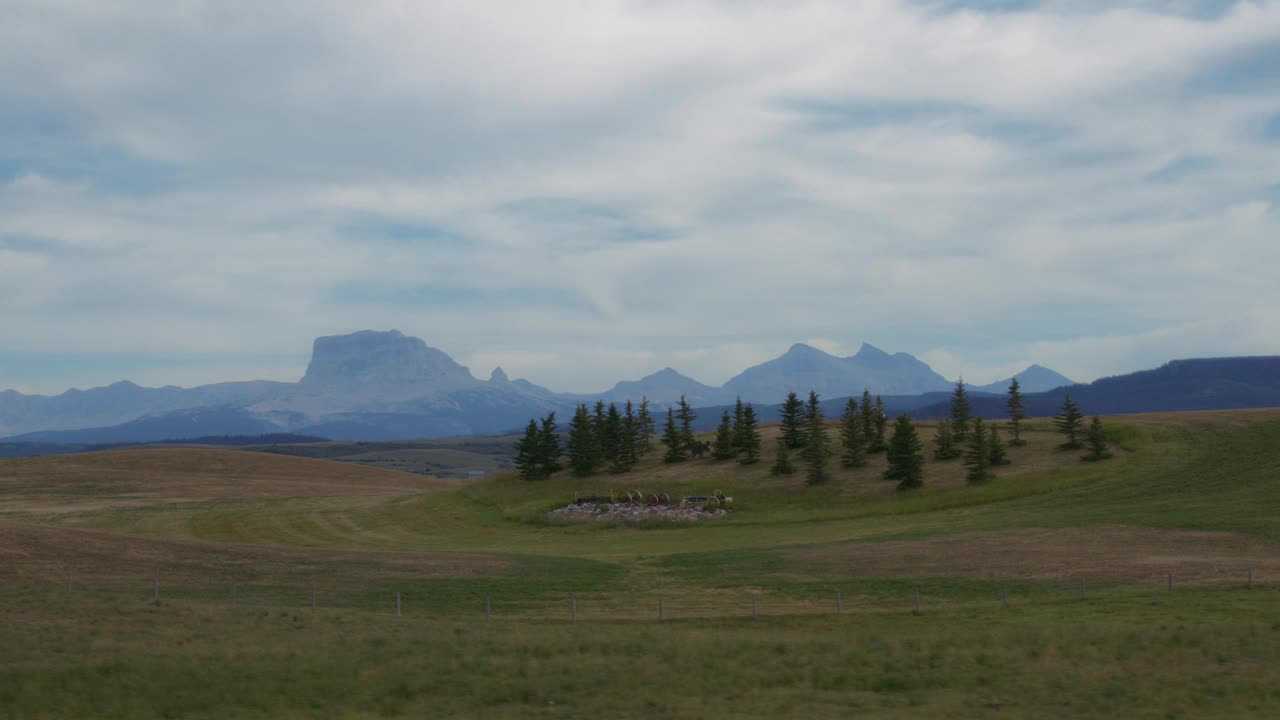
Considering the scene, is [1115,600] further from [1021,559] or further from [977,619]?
[1021,559]

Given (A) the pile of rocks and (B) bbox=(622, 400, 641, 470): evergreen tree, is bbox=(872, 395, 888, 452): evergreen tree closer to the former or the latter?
(A) the pile of rocks

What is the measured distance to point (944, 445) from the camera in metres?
90.8

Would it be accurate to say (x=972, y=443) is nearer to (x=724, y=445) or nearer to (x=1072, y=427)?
(x=1072, y=427)

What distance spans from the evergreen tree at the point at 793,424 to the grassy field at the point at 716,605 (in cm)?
1201

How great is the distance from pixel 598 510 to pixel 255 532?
30.2 meters

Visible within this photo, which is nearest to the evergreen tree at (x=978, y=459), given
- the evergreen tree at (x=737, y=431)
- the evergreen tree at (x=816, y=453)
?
the evergreen tree at (x=816, y=453)

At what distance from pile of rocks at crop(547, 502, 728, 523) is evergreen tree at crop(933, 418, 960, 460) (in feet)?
80.5

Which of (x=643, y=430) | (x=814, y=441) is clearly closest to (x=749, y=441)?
(x=814, y=441)

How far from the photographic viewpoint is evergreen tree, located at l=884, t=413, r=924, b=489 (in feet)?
269

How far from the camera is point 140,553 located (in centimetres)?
5112

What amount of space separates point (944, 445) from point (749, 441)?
20335mm

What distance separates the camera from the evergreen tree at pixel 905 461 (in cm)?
8212

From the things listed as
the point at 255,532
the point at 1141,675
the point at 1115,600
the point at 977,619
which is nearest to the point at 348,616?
the point at 977,619

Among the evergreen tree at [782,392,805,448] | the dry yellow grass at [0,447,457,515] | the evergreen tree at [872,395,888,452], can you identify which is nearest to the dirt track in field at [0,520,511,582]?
the dry yellow grass at [0,447,457,515]
